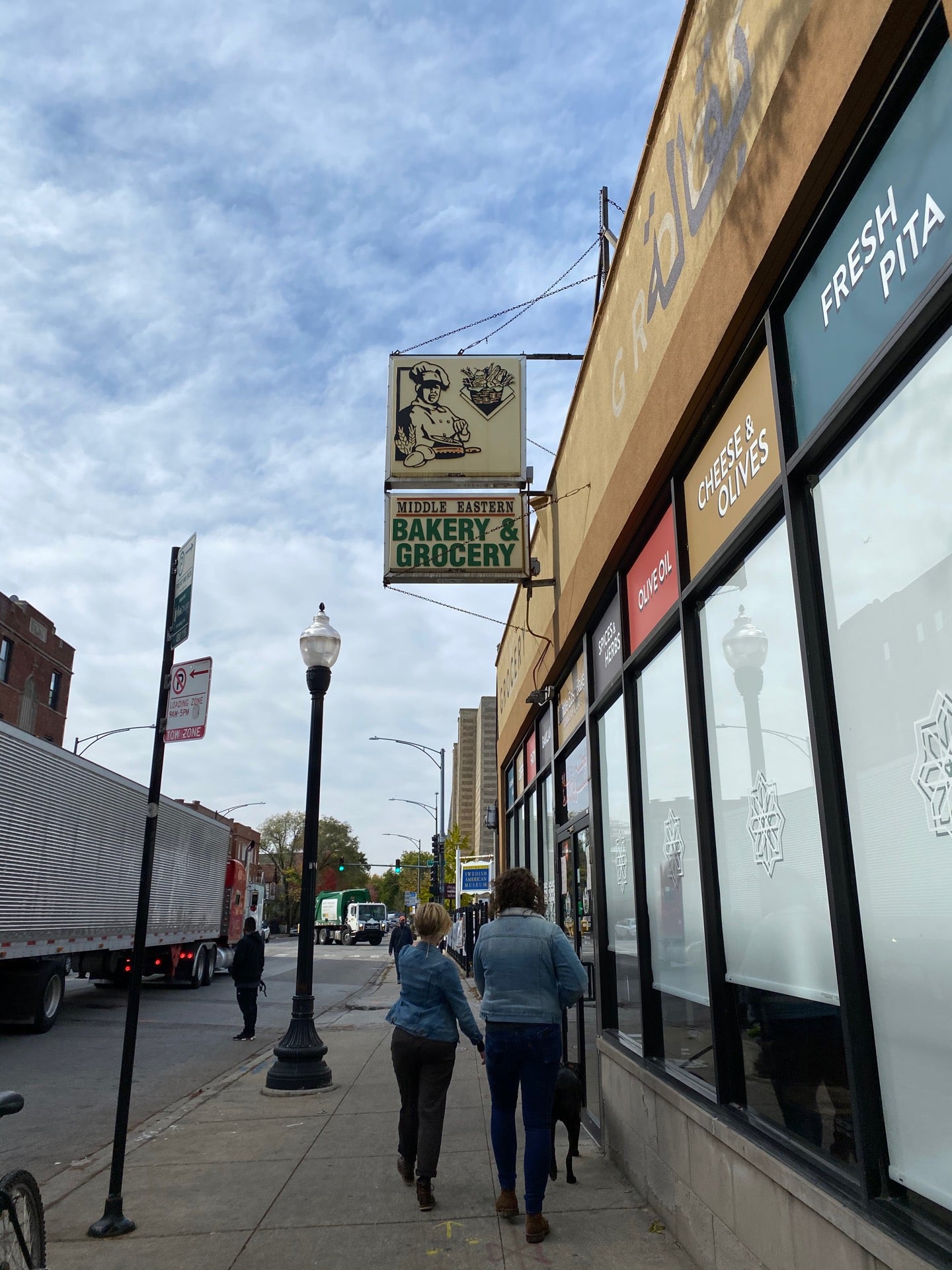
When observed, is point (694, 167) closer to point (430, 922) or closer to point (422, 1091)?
point (430, 922)

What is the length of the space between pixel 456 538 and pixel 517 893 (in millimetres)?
4276

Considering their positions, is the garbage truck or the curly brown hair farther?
the garbage truck

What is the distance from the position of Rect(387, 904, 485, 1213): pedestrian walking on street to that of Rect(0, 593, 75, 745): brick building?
38.7 meters

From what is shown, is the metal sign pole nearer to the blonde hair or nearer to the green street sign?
the green street sign

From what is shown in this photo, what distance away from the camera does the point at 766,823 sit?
4137 millimetres

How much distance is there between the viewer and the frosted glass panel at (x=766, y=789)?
3.70 m

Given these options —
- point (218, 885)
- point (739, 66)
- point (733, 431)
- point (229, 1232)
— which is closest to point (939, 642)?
point (733, 431)

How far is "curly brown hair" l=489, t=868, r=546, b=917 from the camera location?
18.0ft

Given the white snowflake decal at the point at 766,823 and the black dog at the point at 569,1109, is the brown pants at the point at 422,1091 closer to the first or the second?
the black dog at the point at 569,1109

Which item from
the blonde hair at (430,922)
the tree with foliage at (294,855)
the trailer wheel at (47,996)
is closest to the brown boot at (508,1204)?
the blonde hair at (430,922)

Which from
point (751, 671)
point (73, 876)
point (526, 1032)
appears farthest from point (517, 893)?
point (73, 876)

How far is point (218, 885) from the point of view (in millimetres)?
26156

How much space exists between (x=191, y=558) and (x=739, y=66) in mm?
4218

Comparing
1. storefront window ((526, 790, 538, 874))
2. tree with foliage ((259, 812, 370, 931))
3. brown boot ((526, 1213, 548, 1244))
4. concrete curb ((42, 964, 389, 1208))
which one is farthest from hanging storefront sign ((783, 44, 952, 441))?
tree with foliage ((259, 812, 370, 931))
